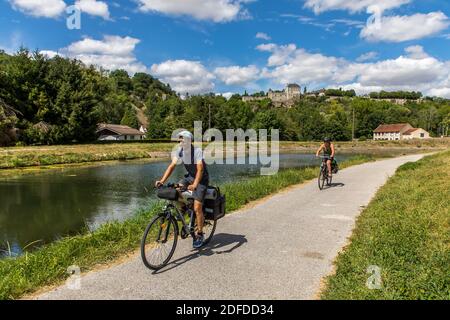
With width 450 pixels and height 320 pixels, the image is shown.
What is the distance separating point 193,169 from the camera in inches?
246

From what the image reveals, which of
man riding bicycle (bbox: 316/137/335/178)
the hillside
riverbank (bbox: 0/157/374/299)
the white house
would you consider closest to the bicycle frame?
riverbank (bbox: 0/157/374/299)

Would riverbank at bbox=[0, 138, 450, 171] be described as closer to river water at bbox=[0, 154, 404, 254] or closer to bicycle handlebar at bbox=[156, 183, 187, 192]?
river water at bbox=[0, 154, 404, 254]

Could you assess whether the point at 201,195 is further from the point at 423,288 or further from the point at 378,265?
the point at 423,288

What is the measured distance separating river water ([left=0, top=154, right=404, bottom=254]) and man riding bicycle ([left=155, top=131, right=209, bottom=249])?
17.5 feet

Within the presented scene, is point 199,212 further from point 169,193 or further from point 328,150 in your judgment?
point 328,150

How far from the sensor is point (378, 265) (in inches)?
208

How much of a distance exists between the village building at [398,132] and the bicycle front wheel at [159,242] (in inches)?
4573

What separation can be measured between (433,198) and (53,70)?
53059mm

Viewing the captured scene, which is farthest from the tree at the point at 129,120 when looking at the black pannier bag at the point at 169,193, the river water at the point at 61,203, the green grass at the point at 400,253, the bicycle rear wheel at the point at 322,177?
the black pannier bag at the point at 169,193

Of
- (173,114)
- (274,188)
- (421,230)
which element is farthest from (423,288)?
(173,114)

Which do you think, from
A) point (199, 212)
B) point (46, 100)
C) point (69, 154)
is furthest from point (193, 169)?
point (46, 100)

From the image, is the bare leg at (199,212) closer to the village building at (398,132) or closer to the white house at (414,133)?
the village building at (398,132)

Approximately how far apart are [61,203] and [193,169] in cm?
1158

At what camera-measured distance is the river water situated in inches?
439
